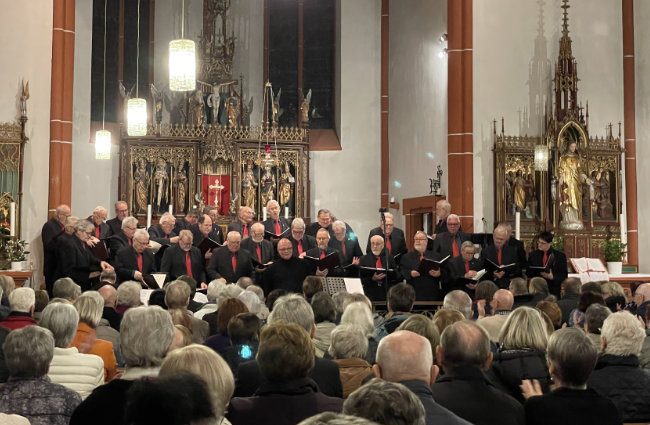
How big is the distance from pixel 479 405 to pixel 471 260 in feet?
25.5

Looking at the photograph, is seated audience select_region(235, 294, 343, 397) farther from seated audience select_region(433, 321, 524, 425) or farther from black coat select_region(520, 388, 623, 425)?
black coat select_region(520, 388, 623, 425)

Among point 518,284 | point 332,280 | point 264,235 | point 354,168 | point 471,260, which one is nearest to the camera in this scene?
point 518,284

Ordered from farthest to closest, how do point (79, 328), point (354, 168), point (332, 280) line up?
point (354, 168)
point (332, 280)
point (79, 328)

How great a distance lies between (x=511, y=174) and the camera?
14.6m

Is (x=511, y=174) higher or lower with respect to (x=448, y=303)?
higher

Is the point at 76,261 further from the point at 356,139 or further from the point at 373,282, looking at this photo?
the point at 356,139

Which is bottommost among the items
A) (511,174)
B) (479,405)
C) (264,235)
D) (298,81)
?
(479,405)

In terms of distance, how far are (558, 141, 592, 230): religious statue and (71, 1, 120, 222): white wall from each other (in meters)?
8.88

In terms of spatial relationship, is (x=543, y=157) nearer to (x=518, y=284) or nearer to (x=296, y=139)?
(x=296, y=139)

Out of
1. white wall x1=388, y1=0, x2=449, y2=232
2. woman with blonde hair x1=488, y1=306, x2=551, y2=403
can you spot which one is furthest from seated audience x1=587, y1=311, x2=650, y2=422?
white wall x1=388, y1=0, x2=449, y2=232

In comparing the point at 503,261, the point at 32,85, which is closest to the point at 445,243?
the point at 503,261

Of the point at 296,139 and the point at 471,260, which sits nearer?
the point at 471,260

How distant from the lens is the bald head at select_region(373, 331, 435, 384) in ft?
11.1

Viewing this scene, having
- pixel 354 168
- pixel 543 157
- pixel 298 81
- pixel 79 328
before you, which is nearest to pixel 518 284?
pixel 79 328
